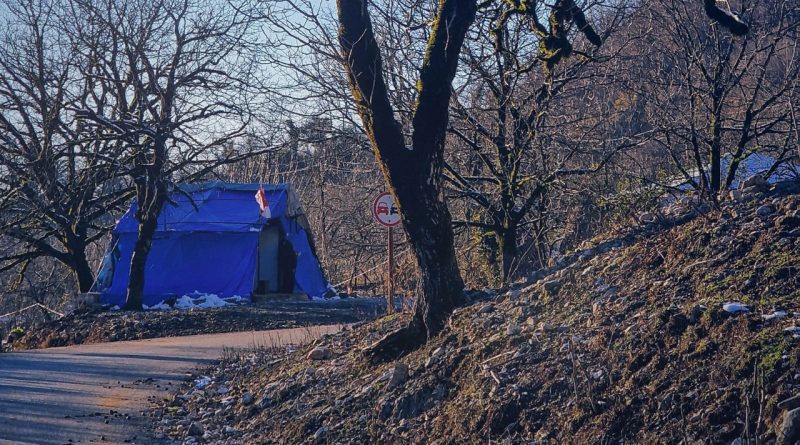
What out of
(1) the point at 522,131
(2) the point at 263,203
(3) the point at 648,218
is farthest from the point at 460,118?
(2) the point at 263,203

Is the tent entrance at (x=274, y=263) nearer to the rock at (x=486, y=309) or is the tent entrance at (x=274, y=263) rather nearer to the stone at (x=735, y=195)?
the rock at (x=486, y=309)

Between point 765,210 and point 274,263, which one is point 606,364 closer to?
point 765,210

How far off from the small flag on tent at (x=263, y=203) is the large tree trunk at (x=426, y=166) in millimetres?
17328

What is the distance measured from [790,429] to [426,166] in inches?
194

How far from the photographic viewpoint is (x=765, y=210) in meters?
7.19

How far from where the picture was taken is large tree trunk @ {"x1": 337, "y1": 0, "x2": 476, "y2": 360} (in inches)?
346

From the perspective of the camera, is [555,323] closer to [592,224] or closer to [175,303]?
[592,224]

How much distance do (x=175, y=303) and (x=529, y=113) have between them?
548 inches

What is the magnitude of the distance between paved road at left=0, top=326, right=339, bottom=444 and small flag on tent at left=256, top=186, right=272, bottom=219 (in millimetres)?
8705

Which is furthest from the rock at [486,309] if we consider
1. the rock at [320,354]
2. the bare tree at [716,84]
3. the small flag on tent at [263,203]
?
the small flag on tent at [263,203]

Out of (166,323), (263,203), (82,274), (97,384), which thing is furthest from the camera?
(82,274)

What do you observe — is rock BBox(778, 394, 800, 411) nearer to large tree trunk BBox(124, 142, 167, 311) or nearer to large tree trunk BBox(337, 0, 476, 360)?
large tree trunk BBox(337, 0, 476, 360)

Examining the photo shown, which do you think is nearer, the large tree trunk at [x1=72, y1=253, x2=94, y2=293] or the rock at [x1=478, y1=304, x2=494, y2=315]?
the rock at [x1=478, y1=304, x2=494, y2=315]

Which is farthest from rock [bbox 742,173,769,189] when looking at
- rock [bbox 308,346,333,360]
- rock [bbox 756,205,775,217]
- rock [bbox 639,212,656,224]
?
rock [bbox 308,346,333,360]
